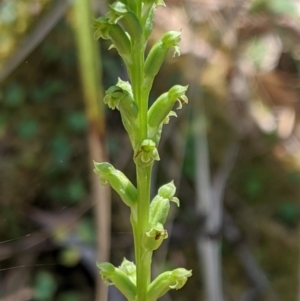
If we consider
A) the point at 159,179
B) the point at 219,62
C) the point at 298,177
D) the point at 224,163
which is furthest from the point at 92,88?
the point at 219,62

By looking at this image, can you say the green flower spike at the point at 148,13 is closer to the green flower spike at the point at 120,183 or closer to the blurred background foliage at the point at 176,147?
the green flower spike at the point at 120,183

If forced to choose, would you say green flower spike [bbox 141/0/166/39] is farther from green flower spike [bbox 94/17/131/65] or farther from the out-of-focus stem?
the out-of-focus stem

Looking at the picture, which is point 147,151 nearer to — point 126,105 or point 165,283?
point 126,105

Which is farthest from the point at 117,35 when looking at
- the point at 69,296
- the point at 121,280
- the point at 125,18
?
the point at 69,296

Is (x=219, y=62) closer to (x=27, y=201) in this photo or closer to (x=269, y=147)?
(x=269, y=147)

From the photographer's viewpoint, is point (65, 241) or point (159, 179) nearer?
point (65, 241)

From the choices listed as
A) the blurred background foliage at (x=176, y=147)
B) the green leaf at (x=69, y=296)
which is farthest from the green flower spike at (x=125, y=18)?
the green leaf at (x=69, y=296)
